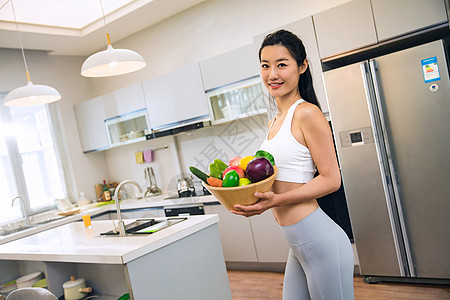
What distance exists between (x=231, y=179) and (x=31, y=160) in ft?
13.7

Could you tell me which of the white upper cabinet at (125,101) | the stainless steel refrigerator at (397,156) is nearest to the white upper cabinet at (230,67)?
the stainless steel refrigerator at (397,156)

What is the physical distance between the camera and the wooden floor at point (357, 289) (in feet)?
8.45

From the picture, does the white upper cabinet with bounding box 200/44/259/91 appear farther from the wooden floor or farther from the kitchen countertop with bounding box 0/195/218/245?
the wooden floor

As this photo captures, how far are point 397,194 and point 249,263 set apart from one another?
1.66 m

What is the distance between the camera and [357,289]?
2824 millimetres

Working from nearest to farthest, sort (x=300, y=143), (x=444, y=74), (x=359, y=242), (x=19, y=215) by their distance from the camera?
(x=300, y=143) → (x=444, y=74) → (x=359, y=242) → (x=19, y=215)

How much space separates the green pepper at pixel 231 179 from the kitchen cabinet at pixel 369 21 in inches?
82.2

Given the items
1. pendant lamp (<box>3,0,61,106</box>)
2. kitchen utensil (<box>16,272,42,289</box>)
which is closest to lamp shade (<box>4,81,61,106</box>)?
pendant lamp (<box>3,0,61,106</box>)

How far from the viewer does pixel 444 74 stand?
2467 mm

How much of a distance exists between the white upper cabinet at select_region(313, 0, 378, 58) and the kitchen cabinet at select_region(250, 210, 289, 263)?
4.97 feet

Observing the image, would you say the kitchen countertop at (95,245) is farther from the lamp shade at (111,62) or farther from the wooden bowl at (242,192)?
the lamp shade at (111,62)

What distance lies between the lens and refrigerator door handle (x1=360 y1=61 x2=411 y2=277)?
106 inches

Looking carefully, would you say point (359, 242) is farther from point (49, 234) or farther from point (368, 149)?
point (49, 234)

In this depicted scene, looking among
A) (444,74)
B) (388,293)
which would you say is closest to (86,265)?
(388,293)
